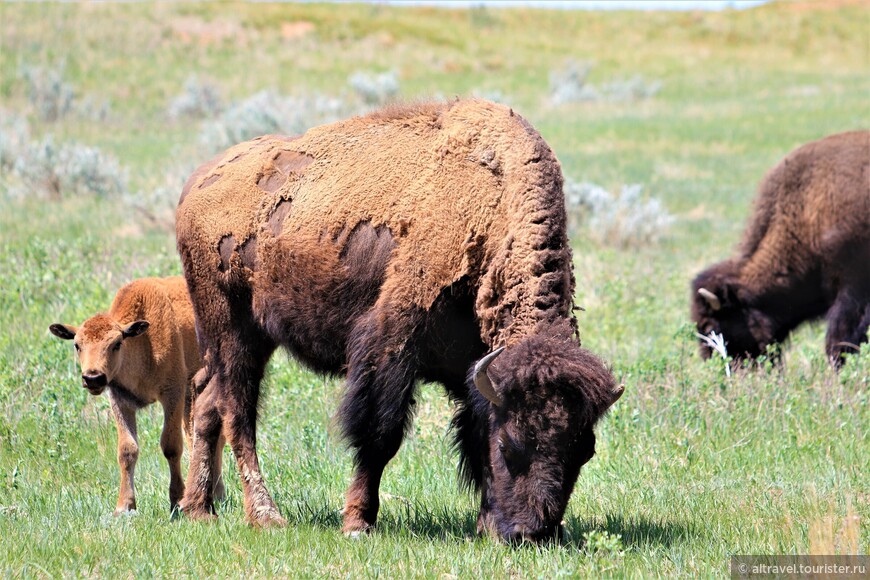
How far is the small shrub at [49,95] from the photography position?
106ft

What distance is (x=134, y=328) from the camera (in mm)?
6480

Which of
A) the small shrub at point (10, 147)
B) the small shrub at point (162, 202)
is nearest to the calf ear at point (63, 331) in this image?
the small shrub at point (162, 202)

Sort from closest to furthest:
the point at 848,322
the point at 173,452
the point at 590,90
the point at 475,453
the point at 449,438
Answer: the point at 475,453 < the point at 173,452 < the point at 449,438 < the point at 848,322 < the point at 590,90

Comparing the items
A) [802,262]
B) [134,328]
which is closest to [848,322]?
[802,262]

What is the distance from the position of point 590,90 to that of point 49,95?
72.8ft

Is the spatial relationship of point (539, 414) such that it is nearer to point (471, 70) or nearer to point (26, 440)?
point (26, 440)

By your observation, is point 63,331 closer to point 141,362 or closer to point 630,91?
point 141,362

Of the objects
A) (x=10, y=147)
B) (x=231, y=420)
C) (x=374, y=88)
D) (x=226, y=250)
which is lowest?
(x=10, y=147)

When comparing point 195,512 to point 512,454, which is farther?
point 195,512

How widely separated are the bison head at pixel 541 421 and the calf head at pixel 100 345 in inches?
101

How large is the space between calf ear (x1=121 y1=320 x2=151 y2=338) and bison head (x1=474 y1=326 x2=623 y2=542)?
2.54 metres

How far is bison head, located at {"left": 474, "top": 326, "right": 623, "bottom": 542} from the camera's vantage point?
16.1ft

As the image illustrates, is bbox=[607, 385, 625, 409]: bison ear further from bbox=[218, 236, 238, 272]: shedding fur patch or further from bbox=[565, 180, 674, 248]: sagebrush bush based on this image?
bbox=[565, 180, 674, 248]: sagebrush bush

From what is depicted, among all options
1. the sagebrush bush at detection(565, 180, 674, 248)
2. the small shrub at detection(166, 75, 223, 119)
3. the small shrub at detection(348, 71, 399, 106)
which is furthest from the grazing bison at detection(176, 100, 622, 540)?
the small shrub at detection(348, 71, 399, 106)
